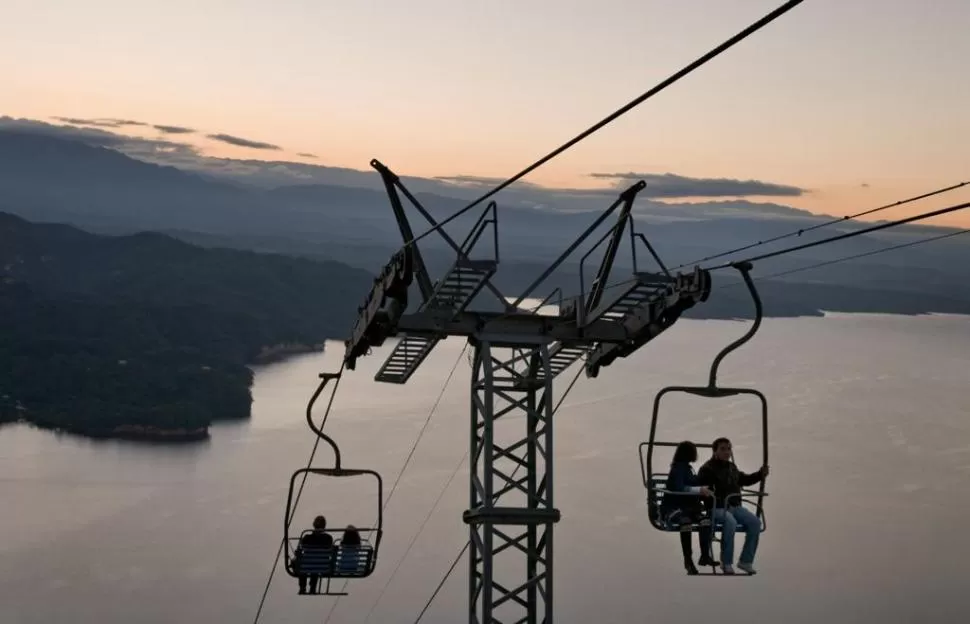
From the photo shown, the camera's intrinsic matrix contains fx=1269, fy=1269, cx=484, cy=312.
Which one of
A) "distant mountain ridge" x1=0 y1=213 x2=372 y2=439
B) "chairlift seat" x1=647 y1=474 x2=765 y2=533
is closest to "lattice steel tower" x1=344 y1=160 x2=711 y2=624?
"chairlift seat" x1=647 y1=474 x2=765 y2=533

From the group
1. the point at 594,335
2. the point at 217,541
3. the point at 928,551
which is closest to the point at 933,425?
the point at 928,551

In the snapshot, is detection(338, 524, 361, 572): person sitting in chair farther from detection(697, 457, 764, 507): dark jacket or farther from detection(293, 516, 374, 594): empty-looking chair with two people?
detection(697, 457, 764, 507): dark jacket

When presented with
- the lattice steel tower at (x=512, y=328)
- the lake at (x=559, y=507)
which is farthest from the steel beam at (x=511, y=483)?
the lake at (x=559, y=507)

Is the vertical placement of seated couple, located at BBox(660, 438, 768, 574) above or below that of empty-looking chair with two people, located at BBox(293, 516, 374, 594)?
above

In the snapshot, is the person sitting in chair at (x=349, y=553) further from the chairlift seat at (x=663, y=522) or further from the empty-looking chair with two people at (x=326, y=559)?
the chairlift seat at (x=663, y=522)

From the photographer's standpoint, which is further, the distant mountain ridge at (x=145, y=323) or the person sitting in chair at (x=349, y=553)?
the distant mountain ridge at (x=145, y=323)

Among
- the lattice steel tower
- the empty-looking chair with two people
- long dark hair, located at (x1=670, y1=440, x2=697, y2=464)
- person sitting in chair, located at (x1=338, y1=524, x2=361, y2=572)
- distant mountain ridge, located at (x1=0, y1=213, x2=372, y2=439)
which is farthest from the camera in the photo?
distant mountain ridge, located at (x1=0, y1=213, x2=372, y2=439)

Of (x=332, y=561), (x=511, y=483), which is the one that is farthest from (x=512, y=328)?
(x=332, y=561)

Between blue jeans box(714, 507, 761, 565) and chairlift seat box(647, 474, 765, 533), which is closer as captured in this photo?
blue jeans box(714, 507, 761, 565)

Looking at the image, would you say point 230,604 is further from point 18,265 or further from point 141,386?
point 18,265
